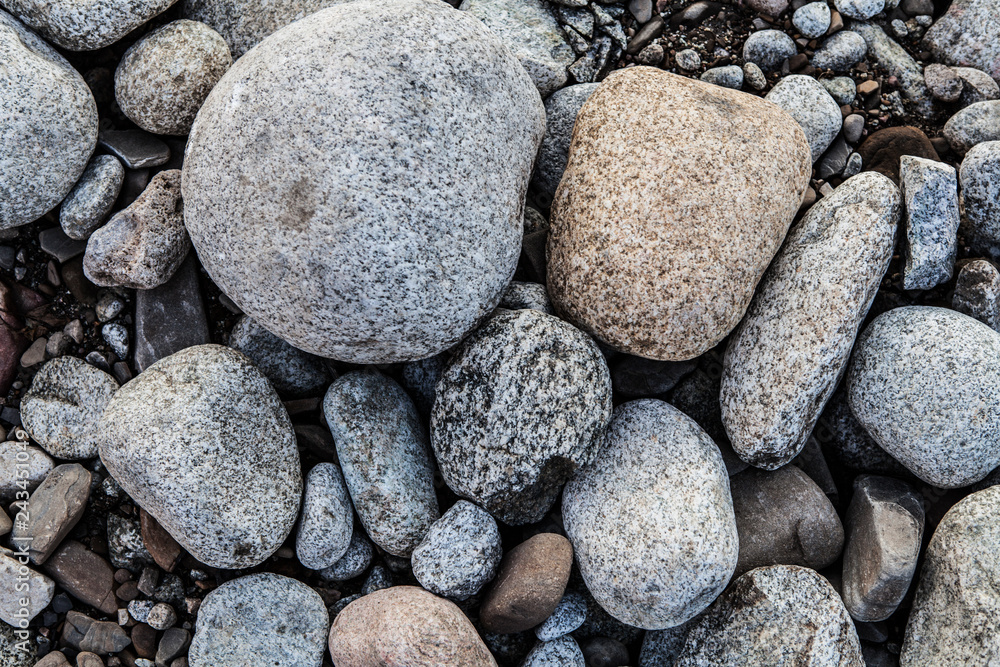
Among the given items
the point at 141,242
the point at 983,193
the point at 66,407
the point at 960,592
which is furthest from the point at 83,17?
the point at 960,592

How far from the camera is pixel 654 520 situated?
2576 millimetres

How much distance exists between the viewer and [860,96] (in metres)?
3.15

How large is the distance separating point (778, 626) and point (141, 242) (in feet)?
8.89

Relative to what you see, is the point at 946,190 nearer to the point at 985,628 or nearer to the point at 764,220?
the point at 764,220

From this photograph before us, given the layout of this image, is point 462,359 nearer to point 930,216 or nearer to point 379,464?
point 379,464

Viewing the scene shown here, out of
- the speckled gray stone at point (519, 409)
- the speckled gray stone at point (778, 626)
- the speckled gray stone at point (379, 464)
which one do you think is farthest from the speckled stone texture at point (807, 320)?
the speckled gray stone at point (379, 464)

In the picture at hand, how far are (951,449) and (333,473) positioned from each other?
90.4 inches

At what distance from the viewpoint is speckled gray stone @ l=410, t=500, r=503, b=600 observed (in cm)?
260

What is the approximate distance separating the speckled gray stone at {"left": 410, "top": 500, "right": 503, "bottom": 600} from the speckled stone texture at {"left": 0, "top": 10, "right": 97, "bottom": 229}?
1.92 m

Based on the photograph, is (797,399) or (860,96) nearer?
(797,399)

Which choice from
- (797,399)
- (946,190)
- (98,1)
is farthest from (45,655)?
(946,190)

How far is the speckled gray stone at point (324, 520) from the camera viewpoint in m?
2.69

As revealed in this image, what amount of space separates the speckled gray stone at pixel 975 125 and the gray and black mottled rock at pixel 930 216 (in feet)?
1.52

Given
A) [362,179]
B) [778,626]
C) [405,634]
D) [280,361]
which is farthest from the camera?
[280,361]
